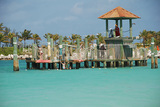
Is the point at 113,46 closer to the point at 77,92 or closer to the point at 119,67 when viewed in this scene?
the point at 119,67

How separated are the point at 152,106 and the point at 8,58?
87492 millimetres

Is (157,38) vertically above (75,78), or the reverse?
(157,38)

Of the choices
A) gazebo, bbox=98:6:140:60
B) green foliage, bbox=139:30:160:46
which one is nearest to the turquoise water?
gazebo, bbox=98:6:140:60

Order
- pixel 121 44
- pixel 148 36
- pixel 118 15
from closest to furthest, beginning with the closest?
pixel 121 44, pixel 118 15, pixel 148 36

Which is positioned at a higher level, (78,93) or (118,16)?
(118,16)

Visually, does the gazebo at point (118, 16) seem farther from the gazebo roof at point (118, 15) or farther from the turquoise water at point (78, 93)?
the turquoise water at point (78, 93)

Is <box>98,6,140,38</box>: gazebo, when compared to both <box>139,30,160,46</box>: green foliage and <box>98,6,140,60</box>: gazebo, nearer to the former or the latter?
<box>98,6,140,60</box>: gazebo

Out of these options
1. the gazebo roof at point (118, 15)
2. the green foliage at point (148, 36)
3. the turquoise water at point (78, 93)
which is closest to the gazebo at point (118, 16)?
the gazebo roof at point (118, 15)

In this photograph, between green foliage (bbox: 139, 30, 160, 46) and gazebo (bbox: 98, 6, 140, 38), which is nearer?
gazebo (bbox: 98, 6, 140, 38)

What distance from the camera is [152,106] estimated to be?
63.9 feet

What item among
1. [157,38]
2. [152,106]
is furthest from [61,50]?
[157,38]

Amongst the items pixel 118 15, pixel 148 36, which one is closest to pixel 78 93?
pixel 118 15

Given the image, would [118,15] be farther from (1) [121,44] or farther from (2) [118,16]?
(1) [121,44]

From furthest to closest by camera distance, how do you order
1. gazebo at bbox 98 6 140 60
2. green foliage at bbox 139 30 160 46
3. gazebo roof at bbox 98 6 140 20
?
green foliage at bbox 139 30 160 46 → gazebo roof at bbox 98 6 140 20 → gazebo at bbox 98 6 140 60
